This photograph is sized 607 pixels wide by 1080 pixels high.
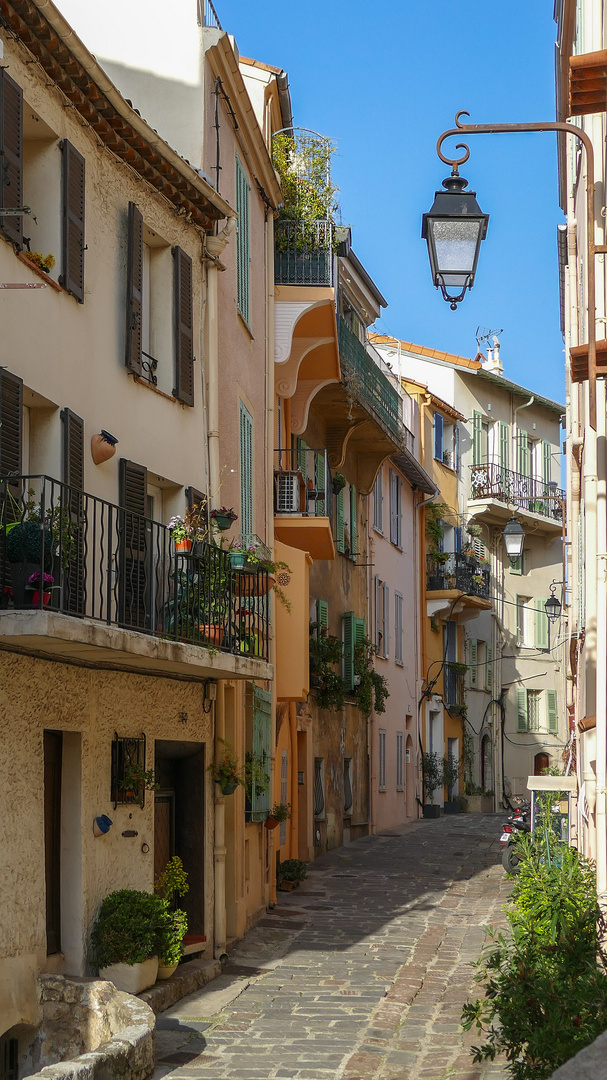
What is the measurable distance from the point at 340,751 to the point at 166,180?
15210 millimetres

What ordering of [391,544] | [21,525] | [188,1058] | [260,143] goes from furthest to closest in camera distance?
1. [391,544]
2. [260,143]
3. [188,1058]
4. [21,525]

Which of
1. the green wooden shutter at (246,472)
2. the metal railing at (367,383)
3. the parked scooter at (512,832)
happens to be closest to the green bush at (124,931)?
the green wooden shutter at (246,472)

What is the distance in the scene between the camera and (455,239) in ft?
25.5

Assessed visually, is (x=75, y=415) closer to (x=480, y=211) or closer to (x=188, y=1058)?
(x=480, y=211)

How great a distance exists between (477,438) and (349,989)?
2925cm

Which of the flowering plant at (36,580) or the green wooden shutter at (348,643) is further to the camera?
the green wooden shutter at (348,643)

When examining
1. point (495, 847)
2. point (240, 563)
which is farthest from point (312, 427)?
point (240, 563)

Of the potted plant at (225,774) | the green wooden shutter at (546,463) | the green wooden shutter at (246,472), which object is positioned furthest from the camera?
the green wooden shutter at (546,463)

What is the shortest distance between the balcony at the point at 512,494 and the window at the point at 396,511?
6.47 meters

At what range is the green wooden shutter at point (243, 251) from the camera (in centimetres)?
1688

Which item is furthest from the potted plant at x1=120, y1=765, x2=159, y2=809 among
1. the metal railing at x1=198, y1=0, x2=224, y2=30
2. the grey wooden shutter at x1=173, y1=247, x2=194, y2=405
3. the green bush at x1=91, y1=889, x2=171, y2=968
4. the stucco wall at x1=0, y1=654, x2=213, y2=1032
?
the metal railing at x1=198, y1=0, x2=224, y2=30

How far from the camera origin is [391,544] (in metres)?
32.6

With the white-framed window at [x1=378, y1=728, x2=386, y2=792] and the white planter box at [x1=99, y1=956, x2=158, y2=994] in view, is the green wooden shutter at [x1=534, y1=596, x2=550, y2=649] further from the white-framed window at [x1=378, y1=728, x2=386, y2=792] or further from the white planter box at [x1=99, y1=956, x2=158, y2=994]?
the white planter box at [x1=99, y1=956, x2=158, y2=994]

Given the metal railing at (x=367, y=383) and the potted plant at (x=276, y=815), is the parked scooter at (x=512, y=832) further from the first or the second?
the metal railing at (x=367, y=383)
